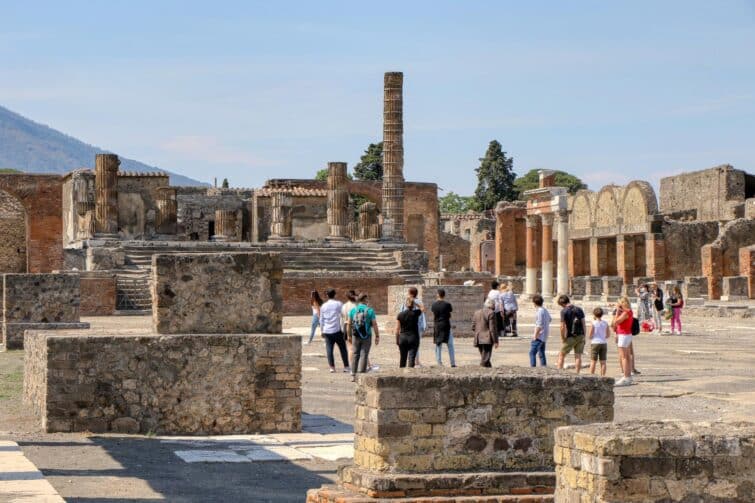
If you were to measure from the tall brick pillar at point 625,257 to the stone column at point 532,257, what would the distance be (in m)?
4.27

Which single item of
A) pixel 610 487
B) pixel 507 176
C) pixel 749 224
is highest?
pixel 507 176

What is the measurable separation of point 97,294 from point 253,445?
2394cm

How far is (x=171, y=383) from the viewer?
1253cm

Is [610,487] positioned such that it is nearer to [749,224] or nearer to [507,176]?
[749,224]

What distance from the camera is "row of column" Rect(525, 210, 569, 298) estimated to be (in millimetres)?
43594

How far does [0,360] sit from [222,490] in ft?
37.7

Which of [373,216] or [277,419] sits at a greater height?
[373,216]

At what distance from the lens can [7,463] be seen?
977 centimetres

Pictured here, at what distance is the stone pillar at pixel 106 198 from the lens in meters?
43.1

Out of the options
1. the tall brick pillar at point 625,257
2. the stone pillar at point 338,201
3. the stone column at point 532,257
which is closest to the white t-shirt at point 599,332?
the stone pillar at point 338,201

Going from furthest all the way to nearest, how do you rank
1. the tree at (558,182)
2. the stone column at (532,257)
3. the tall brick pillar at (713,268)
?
the tree at (558,182) < the stone column at (532,257) < the tall brick pillar at (713,268)

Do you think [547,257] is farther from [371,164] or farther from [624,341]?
[371,164]

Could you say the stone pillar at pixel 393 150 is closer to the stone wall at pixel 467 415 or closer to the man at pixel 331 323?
the man at pixel 331 323

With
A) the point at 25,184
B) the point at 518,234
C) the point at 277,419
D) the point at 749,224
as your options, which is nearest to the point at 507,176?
the point at 518,234
